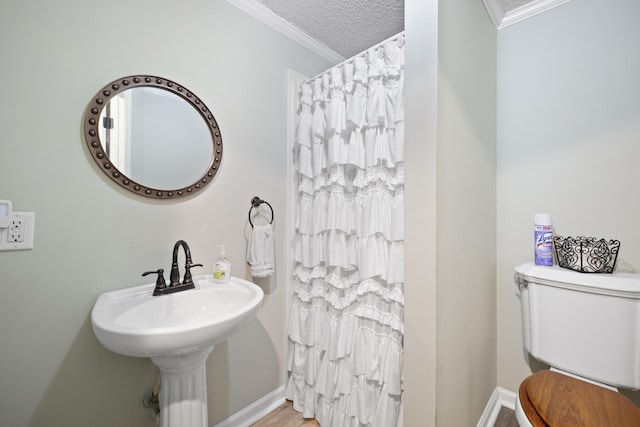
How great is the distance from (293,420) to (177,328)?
46.8 inches

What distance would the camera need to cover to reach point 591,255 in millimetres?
1231

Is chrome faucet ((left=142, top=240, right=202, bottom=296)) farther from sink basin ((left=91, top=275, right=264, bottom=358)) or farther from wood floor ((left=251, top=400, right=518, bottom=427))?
wood floor ((left=251, top=400, right=518, bottom=427))

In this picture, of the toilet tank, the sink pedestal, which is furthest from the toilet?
the sink pedestal

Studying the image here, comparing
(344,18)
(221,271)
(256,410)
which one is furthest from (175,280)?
(344,18)

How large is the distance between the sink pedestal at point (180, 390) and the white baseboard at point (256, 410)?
504 mm

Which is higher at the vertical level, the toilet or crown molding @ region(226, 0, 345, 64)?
crown molding @ region(226, 0, 345, 64)

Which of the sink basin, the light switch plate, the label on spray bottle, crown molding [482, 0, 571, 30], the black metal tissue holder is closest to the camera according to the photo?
the sink basin

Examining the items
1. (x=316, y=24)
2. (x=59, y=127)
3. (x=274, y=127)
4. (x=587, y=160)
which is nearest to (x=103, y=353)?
(x=59, y=127)

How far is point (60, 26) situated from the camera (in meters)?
0.97

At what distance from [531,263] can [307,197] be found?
1329 millimetres

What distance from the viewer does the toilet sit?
89 centimetres

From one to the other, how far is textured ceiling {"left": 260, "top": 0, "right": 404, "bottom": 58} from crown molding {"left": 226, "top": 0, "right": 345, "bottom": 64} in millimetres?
25

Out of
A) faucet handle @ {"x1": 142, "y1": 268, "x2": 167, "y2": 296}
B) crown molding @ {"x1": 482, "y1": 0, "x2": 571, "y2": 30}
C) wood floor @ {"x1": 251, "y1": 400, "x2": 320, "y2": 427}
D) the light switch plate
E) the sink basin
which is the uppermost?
crown molding @ {"x1": 482, "y1": 0, "x2": 571, "y2": 30}

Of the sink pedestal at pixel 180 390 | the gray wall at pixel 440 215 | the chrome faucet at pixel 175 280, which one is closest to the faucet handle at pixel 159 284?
the chrome faucet at pixel 175 280
